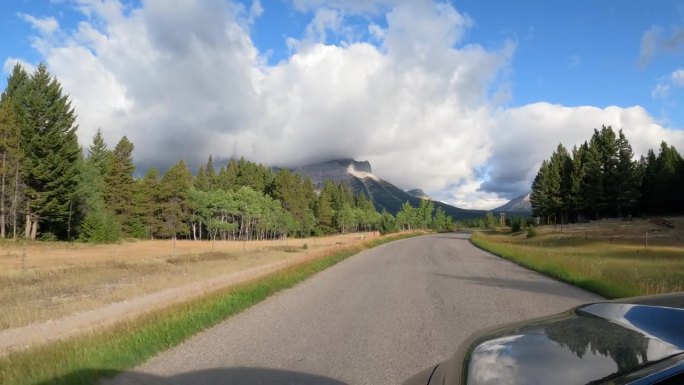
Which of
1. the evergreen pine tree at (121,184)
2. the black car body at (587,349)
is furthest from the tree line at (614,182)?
the black car body at (587,349)

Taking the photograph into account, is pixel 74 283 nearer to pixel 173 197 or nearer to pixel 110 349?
pixel 110 349

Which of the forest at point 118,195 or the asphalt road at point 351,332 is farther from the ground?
the forest at point 118,195

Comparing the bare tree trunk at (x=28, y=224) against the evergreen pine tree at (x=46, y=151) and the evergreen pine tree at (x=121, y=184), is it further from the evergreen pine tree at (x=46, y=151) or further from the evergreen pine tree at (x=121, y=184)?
the evergreen pine tree at (x=121, y=184)

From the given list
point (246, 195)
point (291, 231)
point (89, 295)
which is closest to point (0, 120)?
point (89, 295)

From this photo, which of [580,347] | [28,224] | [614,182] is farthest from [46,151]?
[614,182]

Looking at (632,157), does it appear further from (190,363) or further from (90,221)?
(190,363)

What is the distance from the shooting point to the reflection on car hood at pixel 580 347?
1898 mm

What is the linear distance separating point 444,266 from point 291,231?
96395 millimetres

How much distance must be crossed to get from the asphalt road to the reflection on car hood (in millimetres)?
3370

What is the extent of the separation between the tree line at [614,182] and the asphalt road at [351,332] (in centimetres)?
7884

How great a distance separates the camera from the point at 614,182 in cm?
8206

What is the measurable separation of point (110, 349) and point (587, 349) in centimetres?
736

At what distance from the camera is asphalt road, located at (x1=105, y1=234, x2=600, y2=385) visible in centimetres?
596

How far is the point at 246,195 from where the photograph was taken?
94188 millimetres
